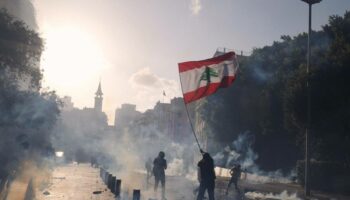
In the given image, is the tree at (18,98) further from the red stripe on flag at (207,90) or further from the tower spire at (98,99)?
the tower spire at (98,99)

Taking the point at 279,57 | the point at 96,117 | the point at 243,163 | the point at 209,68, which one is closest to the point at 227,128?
the point at 243,163

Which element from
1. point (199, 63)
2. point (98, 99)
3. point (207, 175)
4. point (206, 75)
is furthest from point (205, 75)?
point (98, 99)

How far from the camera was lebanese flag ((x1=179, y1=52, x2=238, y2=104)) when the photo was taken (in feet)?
48.6

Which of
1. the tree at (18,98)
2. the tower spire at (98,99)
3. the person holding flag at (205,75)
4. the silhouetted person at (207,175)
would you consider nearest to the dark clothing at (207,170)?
the silhouetted person at (207,175)

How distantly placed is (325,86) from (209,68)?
14.5 meters

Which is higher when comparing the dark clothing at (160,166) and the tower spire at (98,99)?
the tower spire at (98,99)

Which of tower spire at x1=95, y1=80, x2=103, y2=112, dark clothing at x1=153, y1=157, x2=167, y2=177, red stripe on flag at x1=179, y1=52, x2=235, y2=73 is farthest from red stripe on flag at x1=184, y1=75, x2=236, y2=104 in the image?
tower spire at x1=95, y1=80, x2=103, y2=112

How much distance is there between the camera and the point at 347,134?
86.2ft

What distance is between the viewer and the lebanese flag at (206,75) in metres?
14.8

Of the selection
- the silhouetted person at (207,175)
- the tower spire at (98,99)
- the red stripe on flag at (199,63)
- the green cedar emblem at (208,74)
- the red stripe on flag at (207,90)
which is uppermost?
the tower spire at (98,99)

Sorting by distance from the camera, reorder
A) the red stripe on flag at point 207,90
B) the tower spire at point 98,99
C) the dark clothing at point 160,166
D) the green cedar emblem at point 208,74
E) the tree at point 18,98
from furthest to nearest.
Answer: the tower spire at point 98,99, the tree at point 18,98, the dark clothing at point 160,166, the green cedar emblem at point 208,74, the red stripe on flag at point 207,90

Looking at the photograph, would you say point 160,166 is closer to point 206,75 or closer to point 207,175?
point 207,175

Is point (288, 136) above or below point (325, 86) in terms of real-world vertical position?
below

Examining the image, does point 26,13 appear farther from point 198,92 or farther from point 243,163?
point 198,92
